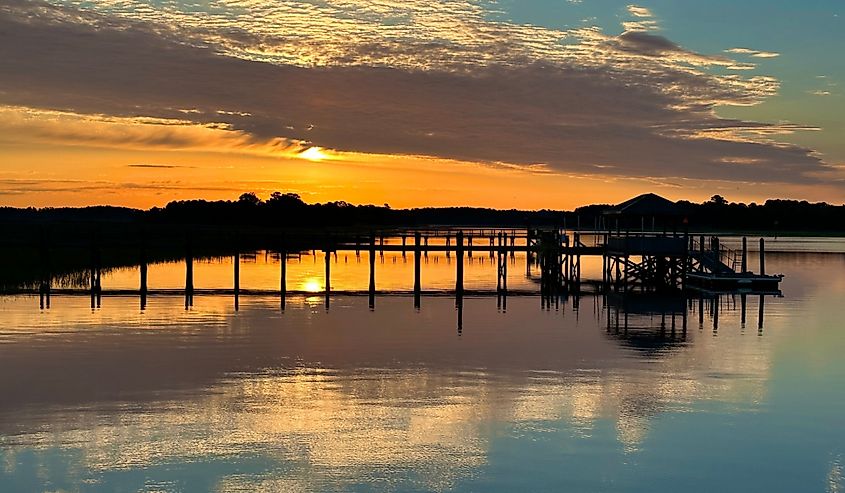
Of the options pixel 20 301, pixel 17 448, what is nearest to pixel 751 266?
pixel 20 301

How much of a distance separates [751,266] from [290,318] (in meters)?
48.4

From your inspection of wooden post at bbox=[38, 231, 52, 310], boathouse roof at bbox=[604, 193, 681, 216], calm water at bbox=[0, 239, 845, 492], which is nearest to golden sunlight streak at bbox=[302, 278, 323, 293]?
calm water at bbox=[0, 239, 845, 492]

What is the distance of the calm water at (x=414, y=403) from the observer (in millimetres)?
13438

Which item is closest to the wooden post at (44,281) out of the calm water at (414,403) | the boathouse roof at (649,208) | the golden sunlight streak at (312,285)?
the calm water at (414,403)

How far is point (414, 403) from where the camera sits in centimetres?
1808

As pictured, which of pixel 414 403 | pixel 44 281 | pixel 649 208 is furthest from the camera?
pixel 649 208

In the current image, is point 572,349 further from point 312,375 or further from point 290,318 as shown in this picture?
point 290,318

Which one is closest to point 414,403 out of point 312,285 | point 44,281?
point 312,285

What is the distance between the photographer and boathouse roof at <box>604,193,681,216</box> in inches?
1939

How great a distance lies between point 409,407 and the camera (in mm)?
17672

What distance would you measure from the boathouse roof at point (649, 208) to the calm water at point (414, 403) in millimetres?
15454

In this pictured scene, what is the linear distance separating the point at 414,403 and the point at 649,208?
34.5 metres

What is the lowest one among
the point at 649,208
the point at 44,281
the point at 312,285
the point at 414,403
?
the point at 414,403

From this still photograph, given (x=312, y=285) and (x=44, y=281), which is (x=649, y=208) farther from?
(x=44, y=281)
